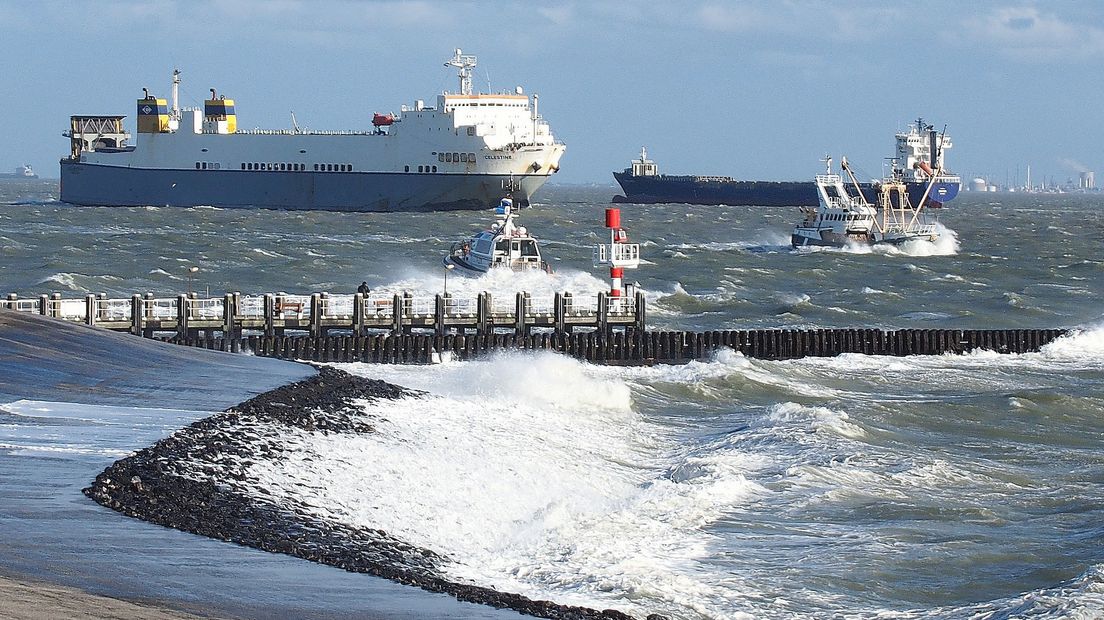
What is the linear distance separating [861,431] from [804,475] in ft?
12.8

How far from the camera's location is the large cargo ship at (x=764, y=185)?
474 ft

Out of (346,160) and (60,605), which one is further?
(346,160)

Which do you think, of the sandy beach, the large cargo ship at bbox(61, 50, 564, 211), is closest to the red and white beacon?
the sandy beach

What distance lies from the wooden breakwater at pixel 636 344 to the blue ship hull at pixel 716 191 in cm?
12480

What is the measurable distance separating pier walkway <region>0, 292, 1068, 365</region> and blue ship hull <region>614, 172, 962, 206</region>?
126106 mm

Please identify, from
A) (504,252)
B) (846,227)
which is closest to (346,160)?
(846,227)

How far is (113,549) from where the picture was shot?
453 inches

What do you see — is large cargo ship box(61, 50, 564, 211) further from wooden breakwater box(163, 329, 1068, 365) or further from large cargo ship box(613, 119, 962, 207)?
wooden breakwater box(163, 329, 1068, 365)

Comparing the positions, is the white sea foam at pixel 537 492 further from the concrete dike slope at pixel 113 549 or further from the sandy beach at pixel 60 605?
the sandy beach at pixel 60 605

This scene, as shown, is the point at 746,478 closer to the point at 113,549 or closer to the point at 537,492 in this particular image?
the point at 537,492

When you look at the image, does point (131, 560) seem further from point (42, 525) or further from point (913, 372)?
point (913, 372)

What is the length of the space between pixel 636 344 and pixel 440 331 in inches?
157

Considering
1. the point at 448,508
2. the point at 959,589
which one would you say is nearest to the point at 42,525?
the point at 448,508

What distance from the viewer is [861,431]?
22.3 m
